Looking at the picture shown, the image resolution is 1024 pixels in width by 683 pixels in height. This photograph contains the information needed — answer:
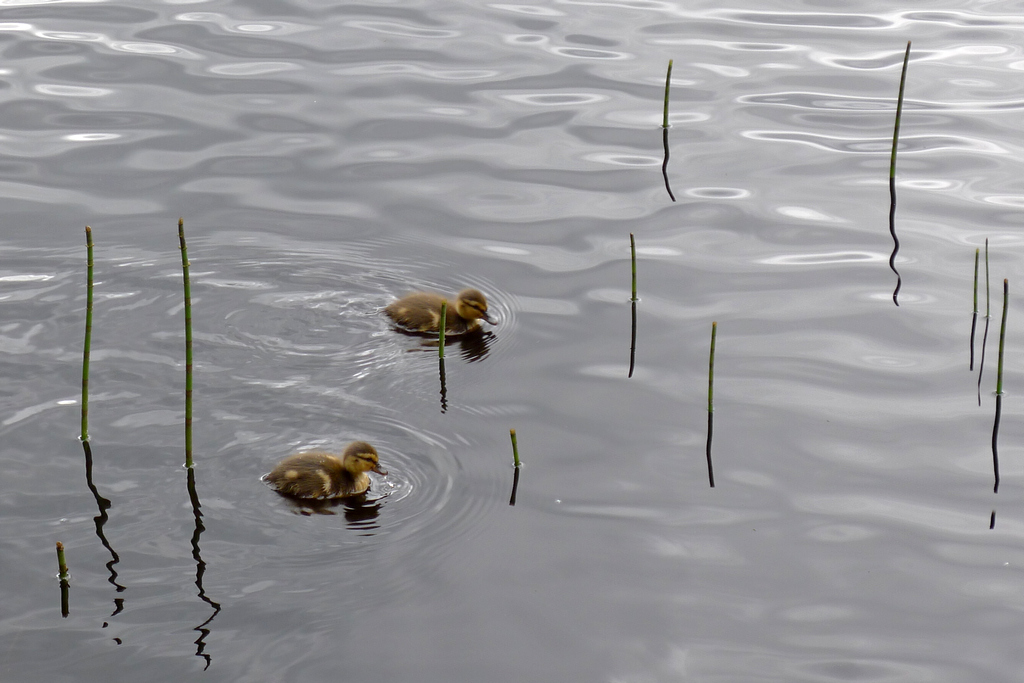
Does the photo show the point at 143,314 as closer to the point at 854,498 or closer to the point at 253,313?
the point at 253,313

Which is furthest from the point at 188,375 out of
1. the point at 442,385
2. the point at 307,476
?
the point at 442,385

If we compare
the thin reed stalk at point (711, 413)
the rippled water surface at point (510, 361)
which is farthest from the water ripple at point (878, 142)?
the thin reed stalk at point (711, 413)

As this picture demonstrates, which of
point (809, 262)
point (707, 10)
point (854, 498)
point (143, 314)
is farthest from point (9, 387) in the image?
point (707, 10)

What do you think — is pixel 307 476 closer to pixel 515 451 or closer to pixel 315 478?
pixel 315 478

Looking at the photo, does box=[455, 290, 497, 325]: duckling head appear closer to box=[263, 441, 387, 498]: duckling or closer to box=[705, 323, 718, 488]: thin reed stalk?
box=[705, 323, 718, 488]: thin reed stalk

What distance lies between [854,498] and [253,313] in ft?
11.4

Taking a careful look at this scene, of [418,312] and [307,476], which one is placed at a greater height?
[418,312]

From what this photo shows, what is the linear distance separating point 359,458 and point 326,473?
0.56 ft

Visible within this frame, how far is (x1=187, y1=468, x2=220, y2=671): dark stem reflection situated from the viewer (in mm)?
4754

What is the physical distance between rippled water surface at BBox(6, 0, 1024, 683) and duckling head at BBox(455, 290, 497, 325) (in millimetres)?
170

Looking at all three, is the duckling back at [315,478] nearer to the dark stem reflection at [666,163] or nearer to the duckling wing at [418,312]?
the duckling wing at [418,312]

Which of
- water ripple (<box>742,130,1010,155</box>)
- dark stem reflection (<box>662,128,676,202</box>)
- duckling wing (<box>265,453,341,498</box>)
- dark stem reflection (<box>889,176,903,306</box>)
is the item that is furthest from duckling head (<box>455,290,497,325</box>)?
water ripple (<box>742,130,1010,155</box>)

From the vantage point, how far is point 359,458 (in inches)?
223

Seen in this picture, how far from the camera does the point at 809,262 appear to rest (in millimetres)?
8250
